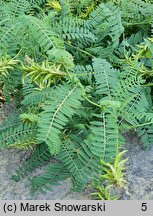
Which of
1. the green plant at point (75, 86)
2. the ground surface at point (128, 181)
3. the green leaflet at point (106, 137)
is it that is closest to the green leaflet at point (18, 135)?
the green plant at point (75, 86)

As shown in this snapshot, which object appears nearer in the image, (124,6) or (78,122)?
(78,122)

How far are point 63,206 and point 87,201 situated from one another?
10 cm

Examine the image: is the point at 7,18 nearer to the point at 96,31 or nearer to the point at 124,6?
the point at 96,31

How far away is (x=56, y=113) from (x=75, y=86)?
0.50 ft

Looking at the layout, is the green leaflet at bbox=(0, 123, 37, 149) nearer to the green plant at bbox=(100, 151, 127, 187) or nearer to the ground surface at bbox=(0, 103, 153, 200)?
the ground surface at bbox=(0, 103, 153, 200)

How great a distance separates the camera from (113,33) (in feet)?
7.07

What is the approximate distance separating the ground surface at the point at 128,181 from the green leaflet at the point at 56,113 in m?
0.18

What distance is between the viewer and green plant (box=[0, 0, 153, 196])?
181cm

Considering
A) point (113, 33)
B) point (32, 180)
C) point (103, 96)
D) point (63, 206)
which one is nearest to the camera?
point (63, 206)

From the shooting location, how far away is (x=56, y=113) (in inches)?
71.6

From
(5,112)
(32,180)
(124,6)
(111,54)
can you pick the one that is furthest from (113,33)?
(32,180)

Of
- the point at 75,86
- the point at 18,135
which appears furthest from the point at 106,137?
the point at 18,135

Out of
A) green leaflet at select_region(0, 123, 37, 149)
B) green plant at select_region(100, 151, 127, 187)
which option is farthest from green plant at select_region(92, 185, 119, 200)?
green leaflet at select_region(0, 123, 37, 149)

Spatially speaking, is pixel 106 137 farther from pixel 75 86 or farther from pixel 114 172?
pixel 75 86
